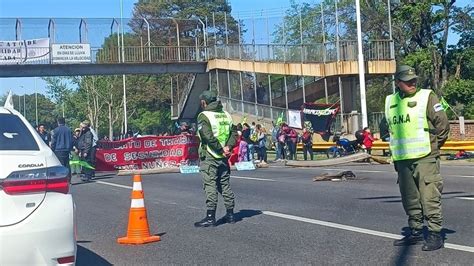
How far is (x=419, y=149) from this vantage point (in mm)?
7445

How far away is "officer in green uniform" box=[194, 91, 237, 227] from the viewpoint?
9.63 m

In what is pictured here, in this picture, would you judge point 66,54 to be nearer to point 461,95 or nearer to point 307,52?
point 307,52

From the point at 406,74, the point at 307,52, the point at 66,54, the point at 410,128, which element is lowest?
the point at 410,128

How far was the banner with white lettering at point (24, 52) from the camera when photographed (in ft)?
140

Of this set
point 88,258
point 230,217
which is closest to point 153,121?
point 230,217

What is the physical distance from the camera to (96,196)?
610 inches

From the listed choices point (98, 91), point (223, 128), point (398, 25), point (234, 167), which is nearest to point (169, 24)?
point (98, 91)

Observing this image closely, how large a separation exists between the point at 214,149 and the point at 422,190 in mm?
3069

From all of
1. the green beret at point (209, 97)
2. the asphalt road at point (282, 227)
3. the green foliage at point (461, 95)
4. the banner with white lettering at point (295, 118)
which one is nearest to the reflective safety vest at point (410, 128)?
the asphalt road at point (282, 227)

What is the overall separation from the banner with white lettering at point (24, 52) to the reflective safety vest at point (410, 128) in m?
37.5

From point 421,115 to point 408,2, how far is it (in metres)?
37.0

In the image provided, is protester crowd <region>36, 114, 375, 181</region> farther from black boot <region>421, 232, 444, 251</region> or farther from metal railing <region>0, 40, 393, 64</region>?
black boot <region>421, 232, 444, 251</region>

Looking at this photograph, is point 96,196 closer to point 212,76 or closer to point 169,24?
point 212,76

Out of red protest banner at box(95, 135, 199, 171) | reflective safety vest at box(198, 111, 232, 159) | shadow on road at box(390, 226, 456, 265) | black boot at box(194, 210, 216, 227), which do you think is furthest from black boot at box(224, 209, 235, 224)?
red protest banner at box(95, 135, 199, 171)
